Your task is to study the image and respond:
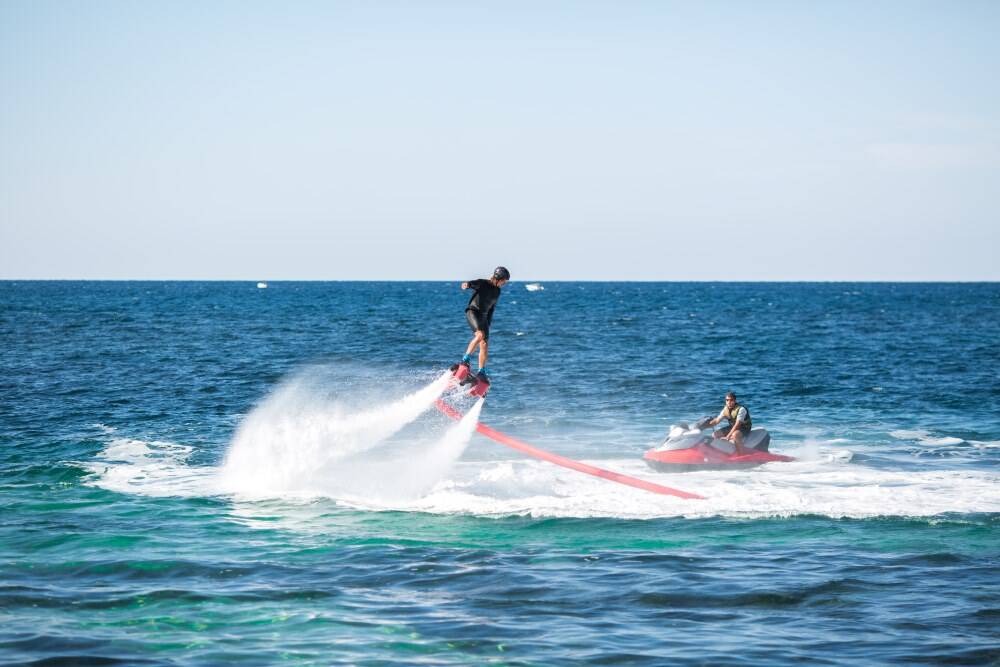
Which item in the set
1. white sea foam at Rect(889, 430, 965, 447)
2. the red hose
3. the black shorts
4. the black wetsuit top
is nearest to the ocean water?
white sea foam at Rect(889, 430, 965, 447)

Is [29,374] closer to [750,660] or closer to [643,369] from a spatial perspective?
[643,369]

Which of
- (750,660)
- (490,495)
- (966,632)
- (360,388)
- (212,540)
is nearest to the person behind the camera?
(750,660)

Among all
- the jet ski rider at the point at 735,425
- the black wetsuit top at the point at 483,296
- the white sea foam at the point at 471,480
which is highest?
the black wetsuit top at the point at 483,296

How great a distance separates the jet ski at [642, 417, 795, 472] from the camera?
2639 cm

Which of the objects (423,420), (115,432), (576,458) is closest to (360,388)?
(423,420)

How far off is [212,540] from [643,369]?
38110mm

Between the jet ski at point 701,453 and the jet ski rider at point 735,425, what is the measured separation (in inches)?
5.0

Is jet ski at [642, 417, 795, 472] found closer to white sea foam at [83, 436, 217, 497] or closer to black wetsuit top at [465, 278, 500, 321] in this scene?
black wetsuit top at [465, 278, 500, 321]

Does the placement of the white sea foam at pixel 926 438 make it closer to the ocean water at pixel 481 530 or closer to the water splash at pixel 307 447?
the ocean water at pixel 481 530

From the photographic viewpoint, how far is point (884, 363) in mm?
58000

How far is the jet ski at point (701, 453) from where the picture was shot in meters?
26.4

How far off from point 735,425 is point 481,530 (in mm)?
9659

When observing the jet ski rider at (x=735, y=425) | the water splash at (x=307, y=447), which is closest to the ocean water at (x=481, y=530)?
the water splash at (x=307, y=447)

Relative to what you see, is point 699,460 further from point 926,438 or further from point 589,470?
point 926,438
